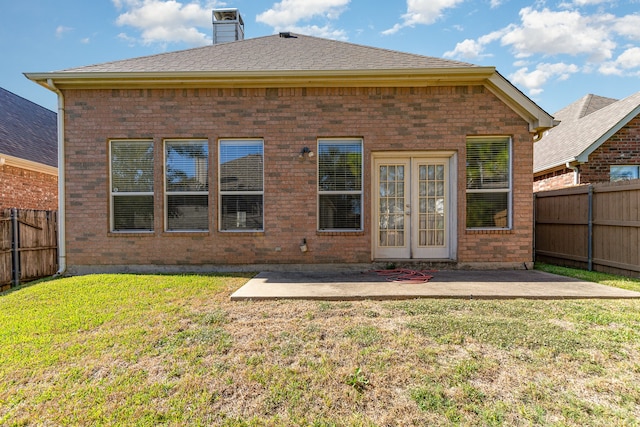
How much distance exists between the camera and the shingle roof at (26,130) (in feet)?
31.4

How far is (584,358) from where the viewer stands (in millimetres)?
2701

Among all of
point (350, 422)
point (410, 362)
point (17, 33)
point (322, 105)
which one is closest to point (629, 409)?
point (410, 362)

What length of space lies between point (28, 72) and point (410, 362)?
27.3 ft

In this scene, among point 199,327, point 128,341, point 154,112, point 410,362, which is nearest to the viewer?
point 410,362

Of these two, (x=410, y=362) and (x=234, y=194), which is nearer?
(x=410, y=362)

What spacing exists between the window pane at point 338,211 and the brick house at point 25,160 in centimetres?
909

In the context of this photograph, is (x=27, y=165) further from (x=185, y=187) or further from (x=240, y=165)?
(x=240, y=165)

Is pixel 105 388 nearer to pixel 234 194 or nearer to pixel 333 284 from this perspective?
pixel 333 284

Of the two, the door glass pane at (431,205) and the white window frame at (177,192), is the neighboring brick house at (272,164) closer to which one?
the white window frame at (177,192)

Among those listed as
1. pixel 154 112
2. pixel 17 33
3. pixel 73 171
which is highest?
pixel 17 33

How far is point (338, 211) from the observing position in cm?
662

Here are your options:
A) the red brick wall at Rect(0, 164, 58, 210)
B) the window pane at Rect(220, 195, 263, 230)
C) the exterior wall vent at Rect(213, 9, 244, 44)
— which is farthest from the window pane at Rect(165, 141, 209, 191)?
the red brick wall at Rect(0, 164, 58, 210)

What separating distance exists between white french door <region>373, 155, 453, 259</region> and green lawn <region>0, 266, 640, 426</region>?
251 cm

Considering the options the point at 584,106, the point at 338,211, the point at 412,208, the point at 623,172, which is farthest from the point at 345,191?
the point at 584,106
